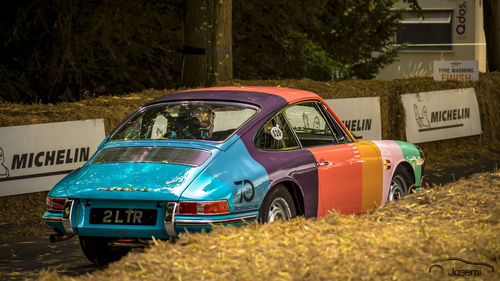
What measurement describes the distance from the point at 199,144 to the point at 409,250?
2.40 metres

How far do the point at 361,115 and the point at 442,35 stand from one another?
36.7 m

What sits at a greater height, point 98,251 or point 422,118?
point 422,118

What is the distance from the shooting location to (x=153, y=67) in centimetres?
2372

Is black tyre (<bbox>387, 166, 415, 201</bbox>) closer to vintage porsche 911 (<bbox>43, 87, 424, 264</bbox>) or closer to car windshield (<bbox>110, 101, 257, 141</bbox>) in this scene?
vintage porsche 911 (<bbox>43, 87, 424, 264</bbox>)

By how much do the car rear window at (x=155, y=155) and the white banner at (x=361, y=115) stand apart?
779cm

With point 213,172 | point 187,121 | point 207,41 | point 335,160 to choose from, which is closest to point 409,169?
point 335,160

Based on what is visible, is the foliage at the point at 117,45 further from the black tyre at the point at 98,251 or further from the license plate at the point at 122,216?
the license plate at the point at 122,216

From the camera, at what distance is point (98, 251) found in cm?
→ 777

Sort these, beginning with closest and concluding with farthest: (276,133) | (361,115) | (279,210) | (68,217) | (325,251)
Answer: (325,251) < (68,217) < (279,210) < (276,133) < (361,115)

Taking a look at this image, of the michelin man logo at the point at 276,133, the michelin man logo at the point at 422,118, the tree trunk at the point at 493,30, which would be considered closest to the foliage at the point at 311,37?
the tree trunk at the point at 493,30

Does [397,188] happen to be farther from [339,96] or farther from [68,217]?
[339,96]

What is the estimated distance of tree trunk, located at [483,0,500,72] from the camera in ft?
80.0

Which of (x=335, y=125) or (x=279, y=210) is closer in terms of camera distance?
(x=279, y=210)

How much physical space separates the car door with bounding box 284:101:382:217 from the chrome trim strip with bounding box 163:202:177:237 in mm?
1785
